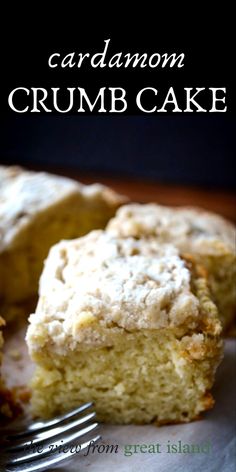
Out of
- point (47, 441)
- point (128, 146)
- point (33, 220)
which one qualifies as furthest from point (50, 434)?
point (128, 146)

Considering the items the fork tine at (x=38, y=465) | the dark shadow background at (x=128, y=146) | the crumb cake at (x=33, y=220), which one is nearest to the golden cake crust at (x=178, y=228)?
the crumb cake at (x=33, y=220)

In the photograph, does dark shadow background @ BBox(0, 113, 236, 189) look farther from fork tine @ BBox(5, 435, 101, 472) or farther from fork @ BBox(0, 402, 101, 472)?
fork tine @ BBox(5, 435, 101, 472)

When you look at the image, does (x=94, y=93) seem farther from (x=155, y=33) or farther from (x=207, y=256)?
(x=207, y=256)

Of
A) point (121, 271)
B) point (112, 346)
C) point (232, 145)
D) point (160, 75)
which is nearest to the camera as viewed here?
point (112, 346)

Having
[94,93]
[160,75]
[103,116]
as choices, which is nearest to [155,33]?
[160,75]

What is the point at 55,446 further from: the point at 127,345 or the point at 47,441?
the point at 127,345
